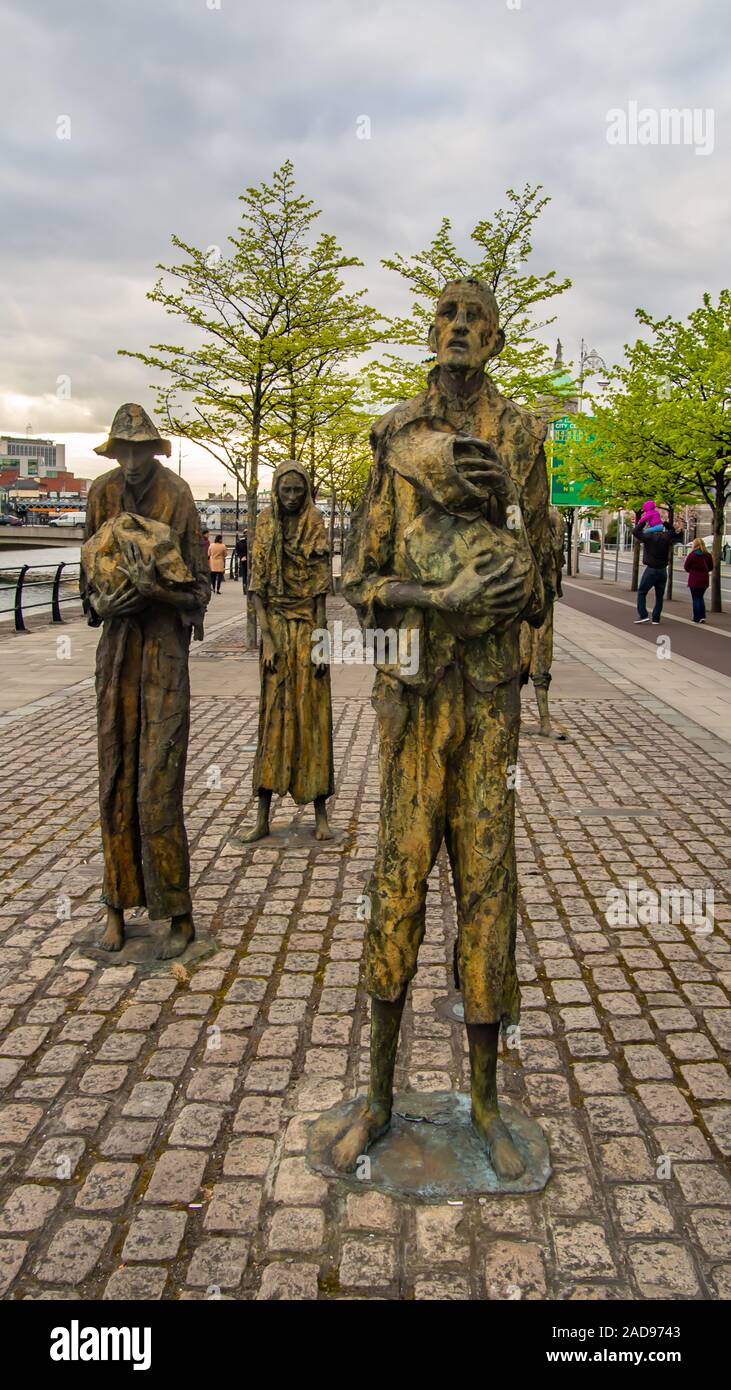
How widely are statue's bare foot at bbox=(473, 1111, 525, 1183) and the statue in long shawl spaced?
3.65m

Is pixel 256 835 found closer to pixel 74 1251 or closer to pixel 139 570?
pixel 139 570

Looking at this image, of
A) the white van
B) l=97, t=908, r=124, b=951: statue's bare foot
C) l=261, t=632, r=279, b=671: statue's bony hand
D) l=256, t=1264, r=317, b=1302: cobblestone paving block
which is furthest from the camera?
the white van

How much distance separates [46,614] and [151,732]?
1947cm

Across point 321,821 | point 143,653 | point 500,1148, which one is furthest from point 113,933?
point 500,1148

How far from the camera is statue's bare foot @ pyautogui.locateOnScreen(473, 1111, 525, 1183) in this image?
3.27 meters

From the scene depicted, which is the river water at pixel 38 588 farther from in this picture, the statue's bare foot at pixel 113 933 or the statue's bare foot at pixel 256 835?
the statue's bare foot at pixel 113 933

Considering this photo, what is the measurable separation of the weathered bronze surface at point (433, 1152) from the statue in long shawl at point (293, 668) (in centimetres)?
331

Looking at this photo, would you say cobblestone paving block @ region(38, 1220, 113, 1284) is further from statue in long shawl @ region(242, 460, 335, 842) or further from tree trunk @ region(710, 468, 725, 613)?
tree trunk @ region(710, 468, 725, 613)

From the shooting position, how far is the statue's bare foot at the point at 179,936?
5055mm

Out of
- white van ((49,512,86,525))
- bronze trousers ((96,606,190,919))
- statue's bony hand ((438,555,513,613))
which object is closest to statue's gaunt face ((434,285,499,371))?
statue's bony hand ((438,555,513,613))

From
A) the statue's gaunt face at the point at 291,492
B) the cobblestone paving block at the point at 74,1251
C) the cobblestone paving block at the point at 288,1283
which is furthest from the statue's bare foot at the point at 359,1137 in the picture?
the statue's gaunt face at the point at 291,492

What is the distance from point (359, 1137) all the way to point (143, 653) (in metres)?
2.42

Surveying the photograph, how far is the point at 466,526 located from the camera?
3.02 metres
